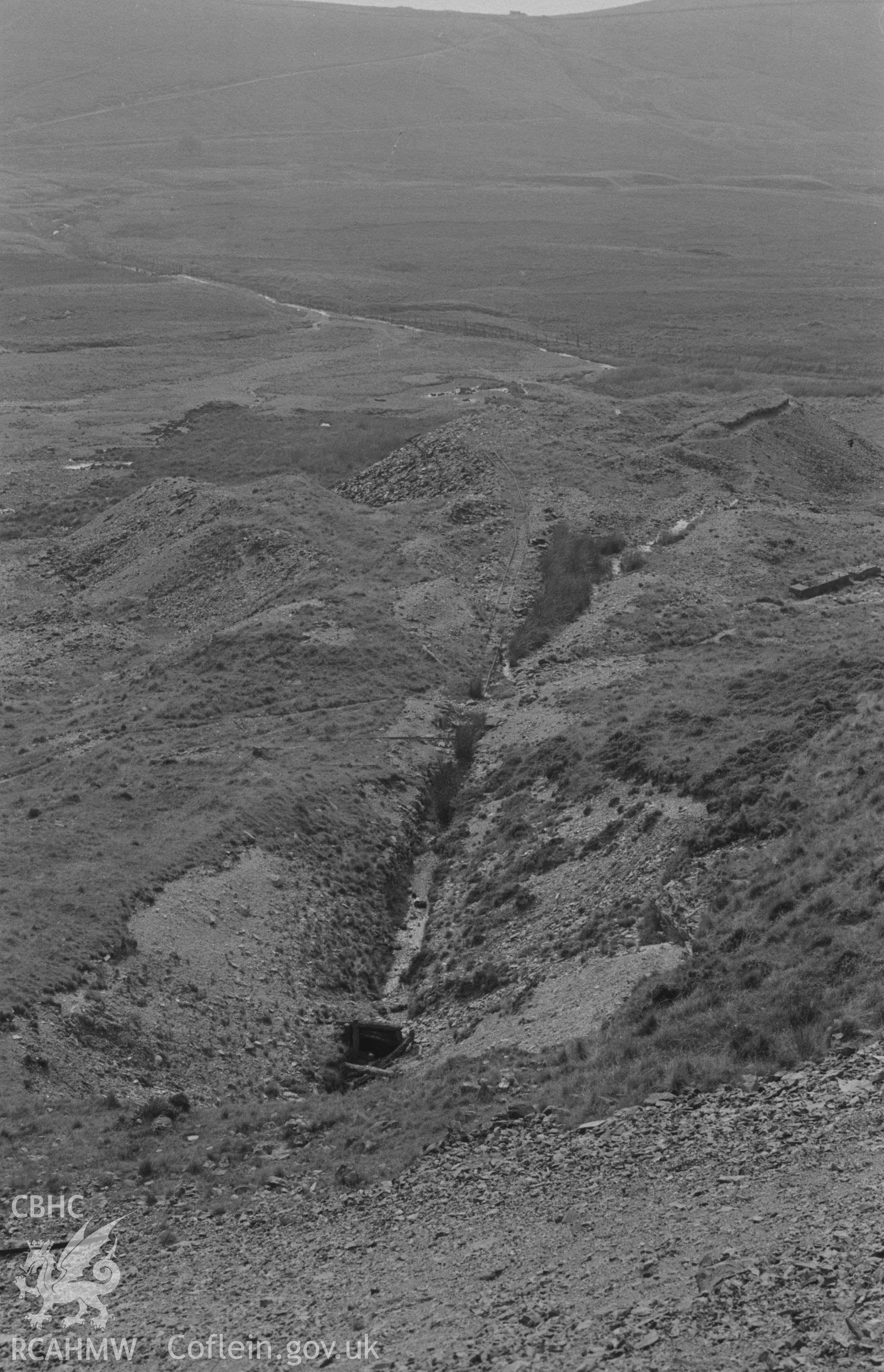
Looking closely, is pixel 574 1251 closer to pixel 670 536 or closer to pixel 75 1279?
pixel 75 1279

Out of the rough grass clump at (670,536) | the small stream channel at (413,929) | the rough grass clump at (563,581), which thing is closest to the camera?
the small stream channel at (413,929)

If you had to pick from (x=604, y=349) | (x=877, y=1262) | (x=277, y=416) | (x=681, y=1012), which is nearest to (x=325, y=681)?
(x=681, y=1012)

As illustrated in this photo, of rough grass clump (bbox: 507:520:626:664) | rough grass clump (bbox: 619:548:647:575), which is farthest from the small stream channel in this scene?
rough grass clump (bbox: 619:548:647:575)

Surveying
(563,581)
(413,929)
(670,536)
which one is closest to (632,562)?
(563,581)

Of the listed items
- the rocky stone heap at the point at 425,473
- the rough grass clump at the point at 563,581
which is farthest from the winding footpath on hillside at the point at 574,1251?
the rocky stone heap at the point at 425,473

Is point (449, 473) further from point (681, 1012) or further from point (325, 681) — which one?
point (681, 1012)

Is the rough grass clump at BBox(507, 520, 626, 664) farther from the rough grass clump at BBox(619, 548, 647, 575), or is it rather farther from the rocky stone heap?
the rocky stone heap

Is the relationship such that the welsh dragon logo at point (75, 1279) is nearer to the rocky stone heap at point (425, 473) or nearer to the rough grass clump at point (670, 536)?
the rough grass clump at point (670, 536)
